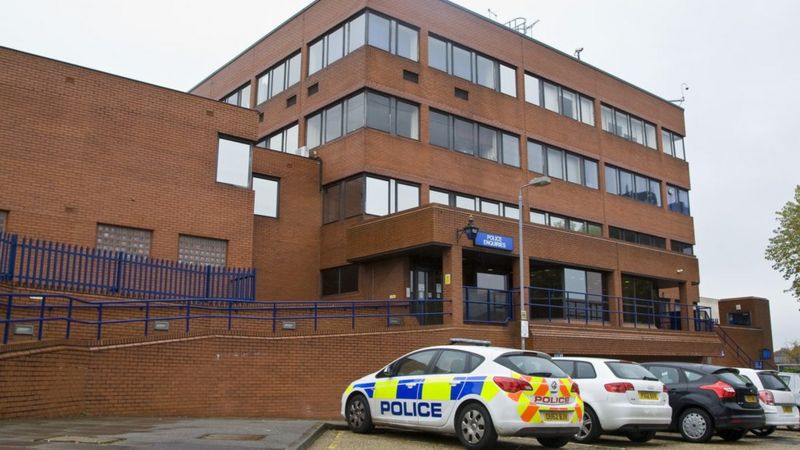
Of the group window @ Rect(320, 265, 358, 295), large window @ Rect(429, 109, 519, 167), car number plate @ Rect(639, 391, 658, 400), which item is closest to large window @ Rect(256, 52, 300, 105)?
large window @ Rect(429, 109, 519, 167)

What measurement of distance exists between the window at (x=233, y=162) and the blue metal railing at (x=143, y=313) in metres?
4.28

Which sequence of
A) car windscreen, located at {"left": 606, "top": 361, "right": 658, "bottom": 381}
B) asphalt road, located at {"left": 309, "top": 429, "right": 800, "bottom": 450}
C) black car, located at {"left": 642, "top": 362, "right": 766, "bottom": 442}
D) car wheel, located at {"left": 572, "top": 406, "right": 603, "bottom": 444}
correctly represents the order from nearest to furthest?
asphalt road, located at {"left": 309, "top": 429, "right": 800, "bottom": 450} < car wheel, located at {"left": 572, "top": 406, "right": 603, "bottom": 444} < car windscreen, located at {"left": 606, "top": 361, "right": 658, "bottom": 381} < black car, located at {"left": 642, "top": 362, "right": 766, "bottom": 442}

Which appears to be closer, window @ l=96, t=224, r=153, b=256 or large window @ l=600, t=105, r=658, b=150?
window @ l=96, t=224, r=153, b=256

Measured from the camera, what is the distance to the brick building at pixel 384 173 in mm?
19094

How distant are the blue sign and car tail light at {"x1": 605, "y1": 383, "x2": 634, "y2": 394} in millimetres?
9137

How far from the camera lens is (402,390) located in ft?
37.1

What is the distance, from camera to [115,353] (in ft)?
44.0

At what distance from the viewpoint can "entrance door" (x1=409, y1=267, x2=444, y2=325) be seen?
21.1 meters

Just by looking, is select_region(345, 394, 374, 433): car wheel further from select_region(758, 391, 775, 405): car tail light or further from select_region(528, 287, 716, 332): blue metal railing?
select_region(528, 287, 716, 332): blue metal railing

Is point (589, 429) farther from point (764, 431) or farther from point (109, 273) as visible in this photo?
point (109, 273)

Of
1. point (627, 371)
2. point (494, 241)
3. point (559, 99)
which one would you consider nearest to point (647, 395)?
point (627, 371)

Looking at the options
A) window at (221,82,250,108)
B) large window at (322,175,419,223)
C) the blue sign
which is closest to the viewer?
the blue sign

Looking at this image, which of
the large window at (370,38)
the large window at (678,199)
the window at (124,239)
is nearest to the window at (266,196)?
the window at (124,239)

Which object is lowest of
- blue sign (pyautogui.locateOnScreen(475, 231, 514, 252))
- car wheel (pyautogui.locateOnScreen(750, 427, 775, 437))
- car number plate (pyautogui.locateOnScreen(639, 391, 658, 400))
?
car wheel (pyautogui.locateOnScreen(750, 427, 775, 437))
